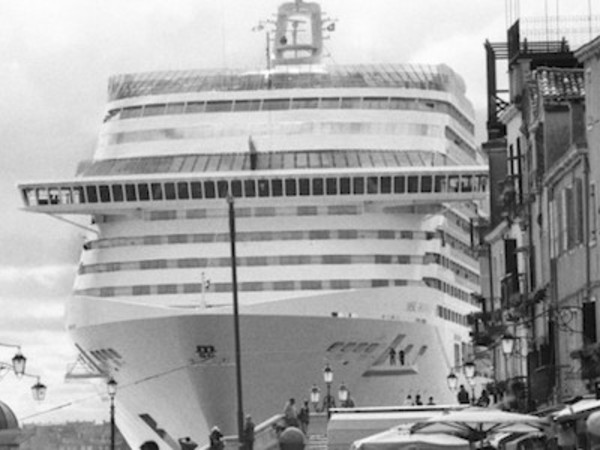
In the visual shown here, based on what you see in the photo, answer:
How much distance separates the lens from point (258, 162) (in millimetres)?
86312

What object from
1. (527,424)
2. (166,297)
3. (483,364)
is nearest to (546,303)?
(527,424)

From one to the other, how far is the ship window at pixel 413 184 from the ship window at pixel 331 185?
2.45 metres

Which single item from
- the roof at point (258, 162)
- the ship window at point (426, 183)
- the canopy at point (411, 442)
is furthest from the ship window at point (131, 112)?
the canopy at point (411, 442)

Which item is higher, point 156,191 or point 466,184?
point 466,184

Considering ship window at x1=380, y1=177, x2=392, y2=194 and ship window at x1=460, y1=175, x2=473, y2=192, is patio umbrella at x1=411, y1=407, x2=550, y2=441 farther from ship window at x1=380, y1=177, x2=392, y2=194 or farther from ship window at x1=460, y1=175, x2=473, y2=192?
ship window at x1=460, y1=175, x2=473, y2=192

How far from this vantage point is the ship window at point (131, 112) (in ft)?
291

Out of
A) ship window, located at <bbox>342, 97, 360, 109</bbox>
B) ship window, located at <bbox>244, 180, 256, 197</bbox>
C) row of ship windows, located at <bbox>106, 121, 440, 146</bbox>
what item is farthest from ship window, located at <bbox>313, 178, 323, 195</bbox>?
ship window, located at <bbox>342, 97, 360, 109</bbox>

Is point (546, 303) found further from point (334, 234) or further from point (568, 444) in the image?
point (334, 234)

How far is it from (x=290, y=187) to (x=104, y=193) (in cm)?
609

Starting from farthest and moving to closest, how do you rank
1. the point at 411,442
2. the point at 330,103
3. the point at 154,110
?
the point at 330,103, the point at 154,110, the point at 411,442

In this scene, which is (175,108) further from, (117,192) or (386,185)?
(386,185)

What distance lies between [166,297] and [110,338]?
8.00 ft

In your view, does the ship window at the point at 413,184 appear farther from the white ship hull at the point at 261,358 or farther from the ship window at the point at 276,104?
the ship window at the point at 276,104

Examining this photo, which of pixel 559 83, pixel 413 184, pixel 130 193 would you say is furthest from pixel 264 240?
pixel 559 83
